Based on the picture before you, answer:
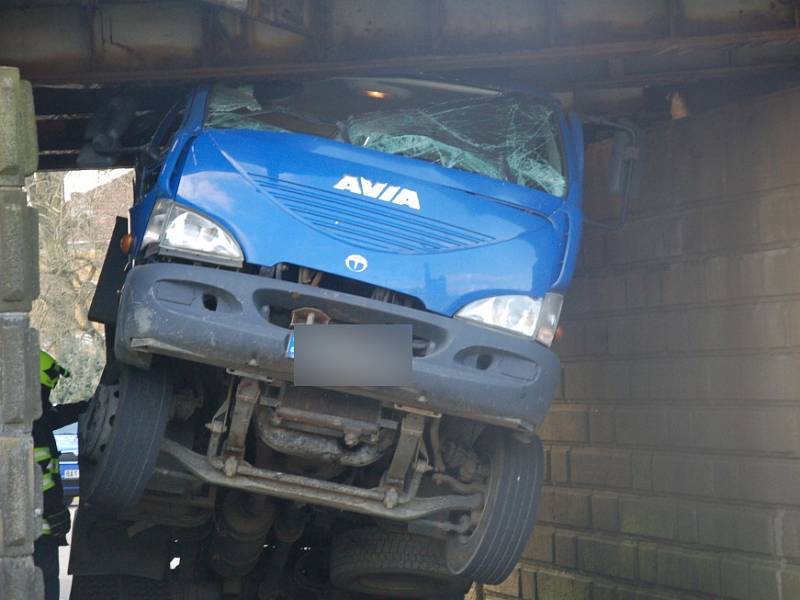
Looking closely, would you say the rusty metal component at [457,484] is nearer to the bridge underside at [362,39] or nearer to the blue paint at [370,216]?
the blue paint at [370,216]

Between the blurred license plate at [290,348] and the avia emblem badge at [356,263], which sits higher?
the avia emblem badge at [356,263]

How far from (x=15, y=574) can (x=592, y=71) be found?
14.8ft

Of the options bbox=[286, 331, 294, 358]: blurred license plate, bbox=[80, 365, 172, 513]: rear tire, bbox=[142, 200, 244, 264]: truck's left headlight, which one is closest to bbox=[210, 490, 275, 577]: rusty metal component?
bbox=[80, 365, 172, 513]: rear tire

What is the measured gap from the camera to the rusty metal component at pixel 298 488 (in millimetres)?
6031

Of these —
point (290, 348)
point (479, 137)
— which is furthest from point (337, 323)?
point (479, 137)

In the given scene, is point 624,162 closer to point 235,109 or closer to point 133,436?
point 235,109

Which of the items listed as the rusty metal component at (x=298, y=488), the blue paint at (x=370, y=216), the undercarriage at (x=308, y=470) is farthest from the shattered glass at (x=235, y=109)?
the rusty metal component at (x=298, y=488)

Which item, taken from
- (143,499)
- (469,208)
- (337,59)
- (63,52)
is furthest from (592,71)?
(143,499)

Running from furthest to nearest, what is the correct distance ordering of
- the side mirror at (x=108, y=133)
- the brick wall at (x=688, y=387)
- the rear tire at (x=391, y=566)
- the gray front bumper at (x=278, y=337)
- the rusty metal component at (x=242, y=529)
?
1. the brick wall at (x=688, y=387)
2. the rear tire at (x=391, y=566)
3. the rusty metal component at (x=242, y=529)
4. the side mirror at (x=108, y=133)
5. the gray front bumper at (x=278, y=337)

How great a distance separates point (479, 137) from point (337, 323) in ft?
5.42

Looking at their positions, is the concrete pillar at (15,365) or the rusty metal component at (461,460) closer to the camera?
the concrete pillar at (15,365)

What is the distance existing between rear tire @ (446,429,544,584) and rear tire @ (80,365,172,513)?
1537 mm

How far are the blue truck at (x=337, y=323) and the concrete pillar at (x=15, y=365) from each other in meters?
0.46

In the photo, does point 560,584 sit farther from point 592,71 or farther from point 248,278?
point 248,278
